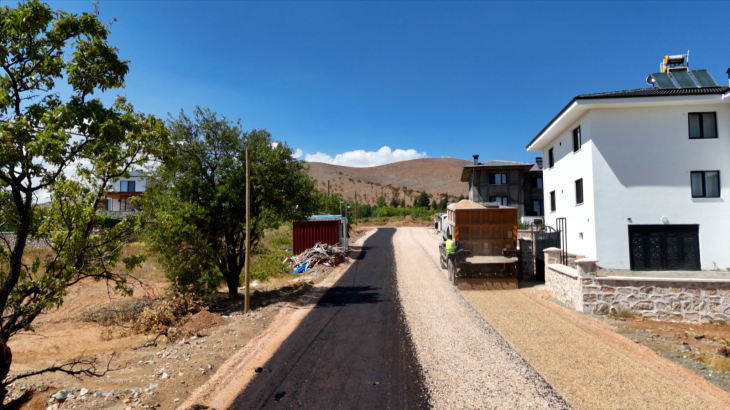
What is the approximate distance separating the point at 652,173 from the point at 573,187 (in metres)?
3.25

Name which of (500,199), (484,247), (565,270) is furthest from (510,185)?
(565,270)

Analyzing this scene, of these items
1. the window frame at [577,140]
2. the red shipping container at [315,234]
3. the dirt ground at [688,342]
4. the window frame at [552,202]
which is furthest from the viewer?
the red shipping container at [315,234]

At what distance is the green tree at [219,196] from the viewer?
14273 millimetres

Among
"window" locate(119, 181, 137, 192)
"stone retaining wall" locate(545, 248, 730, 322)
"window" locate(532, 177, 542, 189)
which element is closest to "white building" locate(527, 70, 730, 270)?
"stone retaining wall" locate(545, 248, 730, 322)

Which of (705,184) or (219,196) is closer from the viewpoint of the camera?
(219,196)

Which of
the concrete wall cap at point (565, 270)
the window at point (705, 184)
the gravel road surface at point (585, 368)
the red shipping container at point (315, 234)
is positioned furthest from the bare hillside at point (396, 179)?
the gravel road surface at point (585, 368)

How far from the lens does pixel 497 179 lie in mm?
41938

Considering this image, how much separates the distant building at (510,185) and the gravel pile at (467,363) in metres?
30.3

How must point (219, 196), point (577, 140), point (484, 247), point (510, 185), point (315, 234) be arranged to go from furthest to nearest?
point (510, 185), point (315, 234), point (577, 140), point (484, 247), point (219, 196)

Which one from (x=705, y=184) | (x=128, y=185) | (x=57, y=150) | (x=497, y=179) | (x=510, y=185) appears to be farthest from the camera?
(x=128, y=185)

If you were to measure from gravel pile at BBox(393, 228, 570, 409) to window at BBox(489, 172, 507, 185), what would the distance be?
3056cm

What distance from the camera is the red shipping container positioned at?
28.8 m

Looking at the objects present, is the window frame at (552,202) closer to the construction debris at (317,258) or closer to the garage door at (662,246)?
the garage door at (662,246)

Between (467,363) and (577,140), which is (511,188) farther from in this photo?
(467,363)
